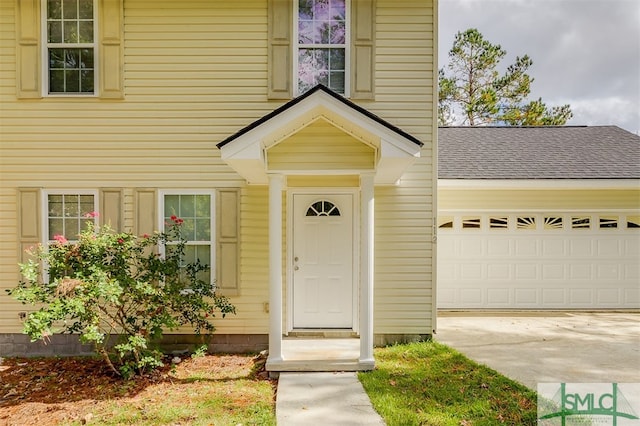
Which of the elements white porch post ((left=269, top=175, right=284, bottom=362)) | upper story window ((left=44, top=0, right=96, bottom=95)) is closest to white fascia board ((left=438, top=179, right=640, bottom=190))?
white porch post ((left=269, top=175, right=284, bottom=362))

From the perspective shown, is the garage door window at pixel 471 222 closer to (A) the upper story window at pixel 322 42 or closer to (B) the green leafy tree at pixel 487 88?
(A) the upper story window at pixel 322 42

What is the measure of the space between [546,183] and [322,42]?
18.1 ft

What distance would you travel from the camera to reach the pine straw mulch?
394 cm

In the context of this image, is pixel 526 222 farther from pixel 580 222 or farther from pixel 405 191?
pixel 405 191

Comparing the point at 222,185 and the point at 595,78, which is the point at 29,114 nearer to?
the point at 222,185

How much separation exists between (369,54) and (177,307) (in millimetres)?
4650

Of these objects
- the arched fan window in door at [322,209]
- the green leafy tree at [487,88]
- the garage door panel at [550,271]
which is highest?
the green leafy tree at [487,88]

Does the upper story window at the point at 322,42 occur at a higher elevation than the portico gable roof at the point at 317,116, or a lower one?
higher

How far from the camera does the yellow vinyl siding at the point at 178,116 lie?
5.92 metres

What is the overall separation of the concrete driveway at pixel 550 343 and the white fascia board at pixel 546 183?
2656 millimetres

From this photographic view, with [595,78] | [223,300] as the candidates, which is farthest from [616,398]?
[595,78]

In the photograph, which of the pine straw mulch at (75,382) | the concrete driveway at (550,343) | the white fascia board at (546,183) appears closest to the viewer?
the pine straw mulch at (75,382)

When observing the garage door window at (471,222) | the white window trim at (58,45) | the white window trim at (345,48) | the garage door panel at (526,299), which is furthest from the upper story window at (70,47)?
the garage door panel at (526,299)

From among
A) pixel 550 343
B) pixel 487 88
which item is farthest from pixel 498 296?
pixel 487 88
